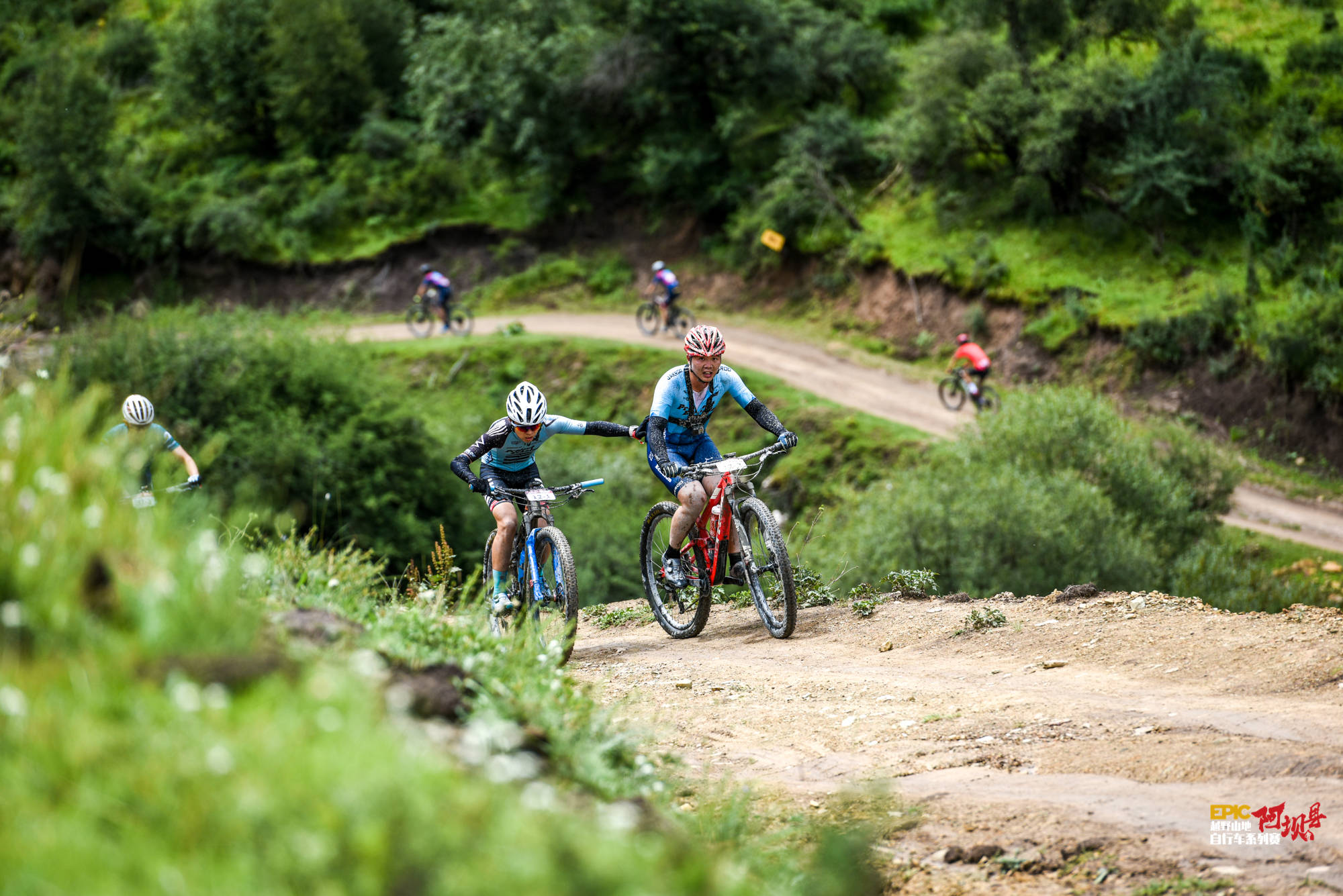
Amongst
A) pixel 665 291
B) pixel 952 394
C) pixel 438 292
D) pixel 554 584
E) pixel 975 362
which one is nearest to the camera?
pixel 554 584

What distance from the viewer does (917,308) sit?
109ft

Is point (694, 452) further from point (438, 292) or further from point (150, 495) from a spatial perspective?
point (438, 292)

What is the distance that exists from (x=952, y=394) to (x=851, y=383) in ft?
10.9

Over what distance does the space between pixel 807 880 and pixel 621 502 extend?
79.9 ft

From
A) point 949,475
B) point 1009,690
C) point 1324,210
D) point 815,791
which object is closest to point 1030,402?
point 949,475

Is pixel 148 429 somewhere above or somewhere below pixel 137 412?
below

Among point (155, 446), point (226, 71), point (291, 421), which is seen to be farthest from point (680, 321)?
point (226, 71)

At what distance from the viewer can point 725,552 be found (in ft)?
31.7

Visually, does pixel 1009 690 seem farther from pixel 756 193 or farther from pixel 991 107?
pixel 756 193

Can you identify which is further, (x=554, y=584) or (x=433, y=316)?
(x=433, y=316)

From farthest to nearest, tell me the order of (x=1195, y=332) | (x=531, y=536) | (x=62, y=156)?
(x=62, y=156), (x=1195, y=332), (x=531, y=536)

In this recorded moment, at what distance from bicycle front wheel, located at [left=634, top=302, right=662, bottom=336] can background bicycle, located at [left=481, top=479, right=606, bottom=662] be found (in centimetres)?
2550

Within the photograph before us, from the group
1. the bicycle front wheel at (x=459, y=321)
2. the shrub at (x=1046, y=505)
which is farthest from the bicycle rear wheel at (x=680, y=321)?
the shrub at (x=1046, y=505)

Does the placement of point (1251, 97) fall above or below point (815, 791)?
above
